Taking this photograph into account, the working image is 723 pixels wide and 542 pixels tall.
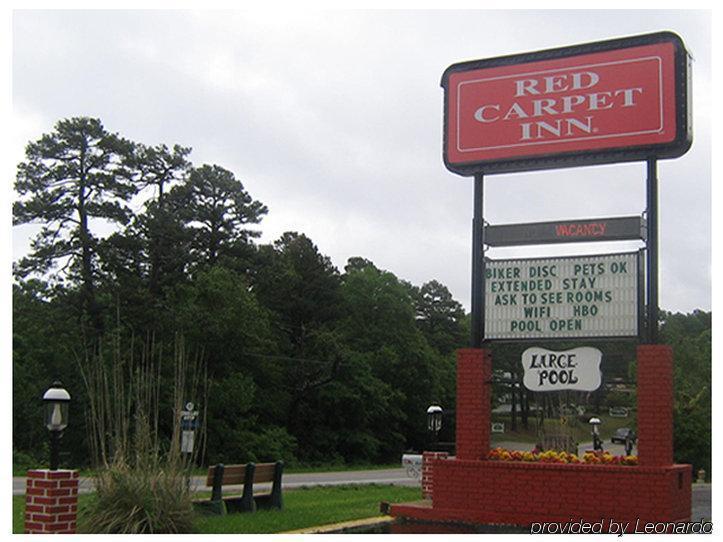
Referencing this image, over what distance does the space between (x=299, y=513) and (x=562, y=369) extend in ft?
15.0

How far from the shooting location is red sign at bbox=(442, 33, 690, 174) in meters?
13.8

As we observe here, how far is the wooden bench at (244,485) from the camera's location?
46.1 ft

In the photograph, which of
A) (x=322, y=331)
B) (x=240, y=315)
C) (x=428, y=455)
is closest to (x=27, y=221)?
(x=240, y=315)

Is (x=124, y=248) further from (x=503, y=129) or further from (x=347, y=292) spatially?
(x=503, y=129)

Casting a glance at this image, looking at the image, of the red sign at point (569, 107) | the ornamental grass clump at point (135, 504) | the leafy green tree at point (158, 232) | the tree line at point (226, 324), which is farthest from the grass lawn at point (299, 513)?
the leafy green tree at point (158, 232)

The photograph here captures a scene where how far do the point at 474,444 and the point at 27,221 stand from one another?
34.4 m

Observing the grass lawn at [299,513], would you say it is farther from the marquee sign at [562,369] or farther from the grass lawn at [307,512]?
the marquee sign at [562,369]

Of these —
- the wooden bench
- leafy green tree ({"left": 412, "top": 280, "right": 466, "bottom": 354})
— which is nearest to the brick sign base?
the wooden bench

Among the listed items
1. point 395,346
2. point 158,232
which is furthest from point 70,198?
point 395,346

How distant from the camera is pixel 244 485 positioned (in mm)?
15039

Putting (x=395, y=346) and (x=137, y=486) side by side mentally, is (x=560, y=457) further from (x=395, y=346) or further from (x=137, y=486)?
(x=395, y=346)

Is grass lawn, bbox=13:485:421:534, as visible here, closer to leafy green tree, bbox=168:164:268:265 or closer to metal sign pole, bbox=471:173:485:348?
metal sign pole, bbox=471:173:485:348

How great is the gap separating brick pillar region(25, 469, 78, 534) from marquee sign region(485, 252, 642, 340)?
6428mm

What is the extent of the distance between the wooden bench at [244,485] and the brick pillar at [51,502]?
110 inches
